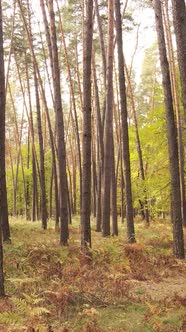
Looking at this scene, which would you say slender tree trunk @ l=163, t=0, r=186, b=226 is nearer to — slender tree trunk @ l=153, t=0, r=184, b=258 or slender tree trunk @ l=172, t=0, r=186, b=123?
slender tree trunk @ l=153, t=0, r=184, b=258

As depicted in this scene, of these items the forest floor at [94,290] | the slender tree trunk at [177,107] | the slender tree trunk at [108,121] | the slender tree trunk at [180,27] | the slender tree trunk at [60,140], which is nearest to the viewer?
the forest floor at [94,290]

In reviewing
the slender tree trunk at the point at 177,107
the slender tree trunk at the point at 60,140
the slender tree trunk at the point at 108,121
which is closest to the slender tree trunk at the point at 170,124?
the slender tree trunk at the point at 108,121

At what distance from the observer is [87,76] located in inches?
370

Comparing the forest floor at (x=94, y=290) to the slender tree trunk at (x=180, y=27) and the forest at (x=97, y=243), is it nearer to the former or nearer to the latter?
the forest at (x=97, y=243)

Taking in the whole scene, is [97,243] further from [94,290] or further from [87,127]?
[94,290]

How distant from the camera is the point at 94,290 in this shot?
270 inches

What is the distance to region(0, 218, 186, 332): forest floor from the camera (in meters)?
5.24

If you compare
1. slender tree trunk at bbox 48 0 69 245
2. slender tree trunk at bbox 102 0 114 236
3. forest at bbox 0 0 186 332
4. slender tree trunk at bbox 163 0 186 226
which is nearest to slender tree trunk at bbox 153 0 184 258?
forest at bbox 0 0 186 332

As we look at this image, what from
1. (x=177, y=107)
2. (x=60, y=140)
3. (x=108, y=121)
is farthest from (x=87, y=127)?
(x=177, y=107)

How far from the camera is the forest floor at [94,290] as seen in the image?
524 centimetres

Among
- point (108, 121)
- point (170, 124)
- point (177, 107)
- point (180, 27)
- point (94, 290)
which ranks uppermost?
point (177, 107)

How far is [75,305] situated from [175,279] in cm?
306

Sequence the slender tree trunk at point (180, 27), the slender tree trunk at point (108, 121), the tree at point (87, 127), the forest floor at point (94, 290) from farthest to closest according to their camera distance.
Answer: the slender tree trunk at point (108, 121) → the tree at point (87, 127) → the slender tree trunk at point (180, 27) → the forest floor at point (94, 290)

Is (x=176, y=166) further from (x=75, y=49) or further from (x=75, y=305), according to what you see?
(x=75, y=49)
